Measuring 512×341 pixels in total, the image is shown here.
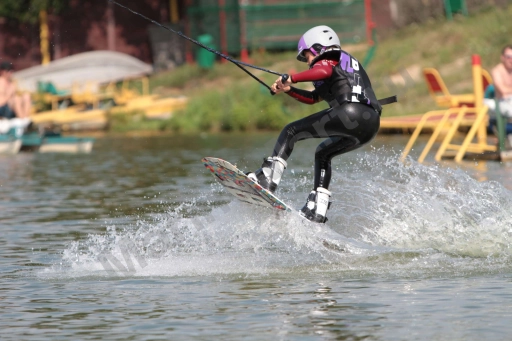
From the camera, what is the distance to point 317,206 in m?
9.39

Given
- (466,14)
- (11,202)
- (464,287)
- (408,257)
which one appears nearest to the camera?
(464,287)

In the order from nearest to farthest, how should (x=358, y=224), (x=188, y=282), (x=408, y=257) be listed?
(x=188, y=282) < (x=408, y=257) < (x=358, y=224)

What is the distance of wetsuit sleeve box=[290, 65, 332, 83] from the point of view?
8953 mm

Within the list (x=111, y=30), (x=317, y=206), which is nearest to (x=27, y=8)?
(x=111, y=30)

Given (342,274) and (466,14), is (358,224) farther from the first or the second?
(466,14)

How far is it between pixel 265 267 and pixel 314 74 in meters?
1.51

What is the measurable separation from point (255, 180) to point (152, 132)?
19.2 m

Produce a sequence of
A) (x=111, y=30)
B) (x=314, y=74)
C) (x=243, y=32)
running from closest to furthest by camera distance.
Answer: (x=314, y=74) → (x=243, y=32) → (x=111, y=30)

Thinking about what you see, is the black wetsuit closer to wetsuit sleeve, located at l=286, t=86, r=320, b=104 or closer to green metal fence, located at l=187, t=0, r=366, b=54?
wetsuit sleeve, located at l=286, t=86, r=320, b=104

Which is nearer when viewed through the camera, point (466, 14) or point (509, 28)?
point (509, 28)

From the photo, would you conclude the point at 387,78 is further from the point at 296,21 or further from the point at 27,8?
the point at 27,8

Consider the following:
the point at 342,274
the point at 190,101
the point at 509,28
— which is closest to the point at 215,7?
the point at 190,101

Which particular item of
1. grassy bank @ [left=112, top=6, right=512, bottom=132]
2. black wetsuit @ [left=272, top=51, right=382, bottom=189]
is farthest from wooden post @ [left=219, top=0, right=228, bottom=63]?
black wetsuit @ [left=272, top=51, right=382, bottom=189]

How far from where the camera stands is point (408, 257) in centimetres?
900
